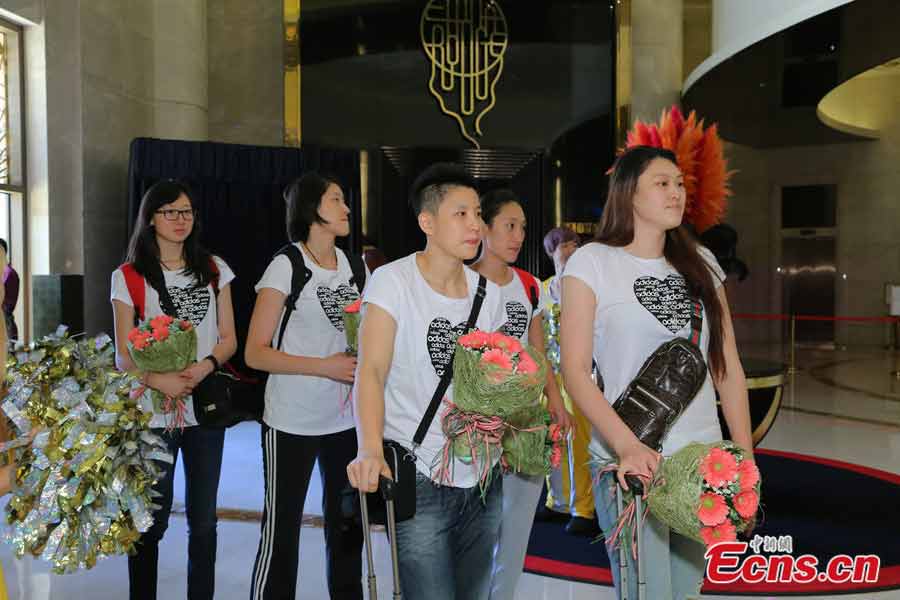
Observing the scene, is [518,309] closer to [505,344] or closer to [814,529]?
[505,344]

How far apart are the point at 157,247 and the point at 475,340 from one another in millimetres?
1847

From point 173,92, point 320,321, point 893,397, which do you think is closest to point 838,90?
point 893,397

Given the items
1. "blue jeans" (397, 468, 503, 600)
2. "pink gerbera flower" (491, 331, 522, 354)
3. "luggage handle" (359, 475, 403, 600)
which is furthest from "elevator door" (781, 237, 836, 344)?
"luggage handle" (359, 475, 403, 600)

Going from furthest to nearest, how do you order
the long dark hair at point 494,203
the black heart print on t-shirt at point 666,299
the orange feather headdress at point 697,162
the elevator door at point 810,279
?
the elevator door at point 810,279
the orange feather headdress at point 697,162
the long dark hair at point 494,203
the black heart print on t-shirt at point 666,299

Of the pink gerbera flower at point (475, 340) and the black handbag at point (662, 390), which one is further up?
the pink gerbera flower at point (475, 340)

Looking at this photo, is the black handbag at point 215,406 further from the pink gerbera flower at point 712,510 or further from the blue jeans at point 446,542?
the pink gerbera flower at point 712,510

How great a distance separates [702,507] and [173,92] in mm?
8535

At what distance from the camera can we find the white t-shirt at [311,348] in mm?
3168

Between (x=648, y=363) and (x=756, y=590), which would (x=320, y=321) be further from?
(x=756, y=590)

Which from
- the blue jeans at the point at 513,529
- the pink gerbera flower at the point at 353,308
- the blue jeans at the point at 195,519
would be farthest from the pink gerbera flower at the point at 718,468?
the blue jeans at the point at 195,519

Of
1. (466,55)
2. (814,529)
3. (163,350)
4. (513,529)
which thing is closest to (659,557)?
(513,529)

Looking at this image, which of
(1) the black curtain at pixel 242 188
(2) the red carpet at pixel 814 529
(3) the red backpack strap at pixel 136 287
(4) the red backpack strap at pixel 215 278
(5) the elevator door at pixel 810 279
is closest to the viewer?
(3) the red backpack strap at pixel 136 287

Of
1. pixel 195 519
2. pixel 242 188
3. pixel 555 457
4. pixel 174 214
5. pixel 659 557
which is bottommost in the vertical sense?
pixel 195 519

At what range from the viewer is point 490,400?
219 cm
